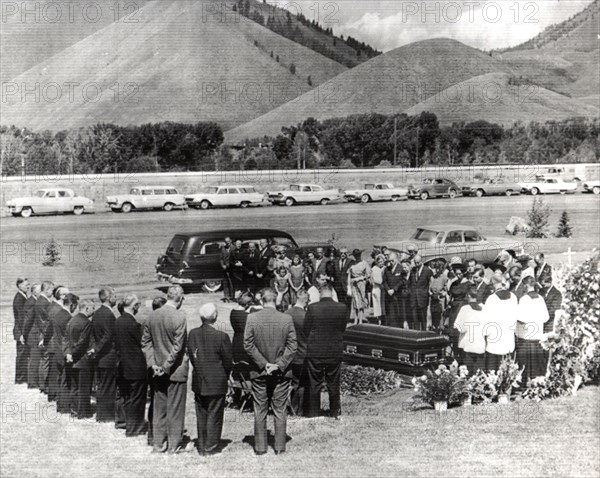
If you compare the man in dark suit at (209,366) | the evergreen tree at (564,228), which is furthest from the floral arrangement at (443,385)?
the evergreen tree at (564,228)

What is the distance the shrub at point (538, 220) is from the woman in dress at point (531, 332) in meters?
8.99

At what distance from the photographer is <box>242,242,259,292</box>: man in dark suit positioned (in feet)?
40.8

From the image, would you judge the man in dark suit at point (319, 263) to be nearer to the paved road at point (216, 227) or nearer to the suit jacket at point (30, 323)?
the paved road at point (216, 227)

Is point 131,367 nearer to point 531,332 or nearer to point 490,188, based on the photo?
point 531,332

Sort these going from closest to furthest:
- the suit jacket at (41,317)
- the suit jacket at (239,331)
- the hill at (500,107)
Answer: the suit jacket at (239,331), the suit jacket at (41,317), the hill at (500,107)

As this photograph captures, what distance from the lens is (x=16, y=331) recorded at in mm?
8945

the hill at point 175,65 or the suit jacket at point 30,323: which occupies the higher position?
the hill at point 175,65

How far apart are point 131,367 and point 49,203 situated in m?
11.5

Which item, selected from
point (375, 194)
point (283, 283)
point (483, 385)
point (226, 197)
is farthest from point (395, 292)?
point (375, 194)

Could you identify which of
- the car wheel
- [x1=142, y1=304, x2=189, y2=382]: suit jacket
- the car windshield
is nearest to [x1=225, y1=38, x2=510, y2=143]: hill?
the car windshield

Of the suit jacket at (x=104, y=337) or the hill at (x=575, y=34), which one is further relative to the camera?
the hill at (x=575, y=34)

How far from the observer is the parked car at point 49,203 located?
16.6 meters

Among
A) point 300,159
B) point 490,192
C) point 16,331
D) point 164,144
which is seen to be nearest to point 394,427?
point 16,331

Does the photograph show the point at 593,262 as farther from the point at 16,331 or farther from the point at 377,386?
the point at 16,331
